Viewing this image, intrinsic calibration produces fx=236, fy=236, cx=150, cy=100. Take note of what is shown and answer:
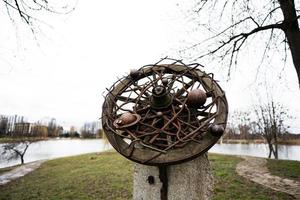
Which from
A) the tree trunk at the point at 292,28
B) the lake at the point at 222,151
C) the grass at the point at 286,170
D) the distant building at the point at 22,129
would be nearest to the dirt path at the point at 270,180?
the grass at the point at 286,170

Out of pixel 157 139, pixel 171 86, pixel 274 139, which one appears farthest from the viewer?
pixel 274 139

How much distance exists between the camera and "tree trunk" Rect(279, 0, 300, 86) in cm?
547

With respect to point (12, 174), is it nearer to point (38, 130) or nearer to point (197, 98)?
point (197, 98)

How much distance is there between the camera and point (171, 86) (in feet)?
8.39

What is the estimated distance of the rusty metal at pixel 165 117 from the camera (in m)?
2.01

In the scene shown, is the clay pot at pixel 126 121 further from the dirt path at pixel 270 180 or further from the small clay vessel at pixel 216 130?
the dirt path at pixel 270 180

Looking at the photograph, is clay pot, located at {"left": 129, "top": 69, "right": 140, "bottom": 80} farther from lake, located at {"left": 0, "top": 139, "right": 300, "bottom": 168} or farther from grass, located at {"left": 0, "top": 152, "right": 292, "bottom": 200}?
lake, located at {"left": 0, "top": 139, "right": 300, "bottom": 168}

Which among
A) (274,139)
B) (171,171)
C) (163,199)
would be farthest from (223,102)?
(274,139)

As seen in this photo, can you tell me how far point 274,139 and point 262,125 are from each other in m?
1.89

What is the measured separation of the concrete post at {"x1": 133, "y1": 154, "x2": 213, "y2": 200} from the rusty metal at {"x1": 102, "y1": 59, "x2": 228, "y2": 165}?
38cm

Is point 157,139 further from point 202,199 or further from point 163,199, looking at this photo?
point 202,199

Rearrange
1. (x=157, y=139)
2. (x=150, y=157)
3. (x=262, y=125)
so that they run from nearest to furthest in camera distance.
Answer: (x=150, y=157), (x=157, y=139), (x=262, y=125)

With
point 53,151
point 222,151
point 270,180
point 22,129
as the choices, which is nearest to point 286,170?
point 270,180

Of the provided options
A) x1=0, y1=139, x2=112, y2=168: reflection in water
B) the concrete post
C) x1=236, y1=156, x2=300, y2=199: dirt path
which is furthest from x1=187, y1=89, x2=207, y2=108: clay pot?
x1=0, y1=139, x2=112, y2=168: reflection in water
